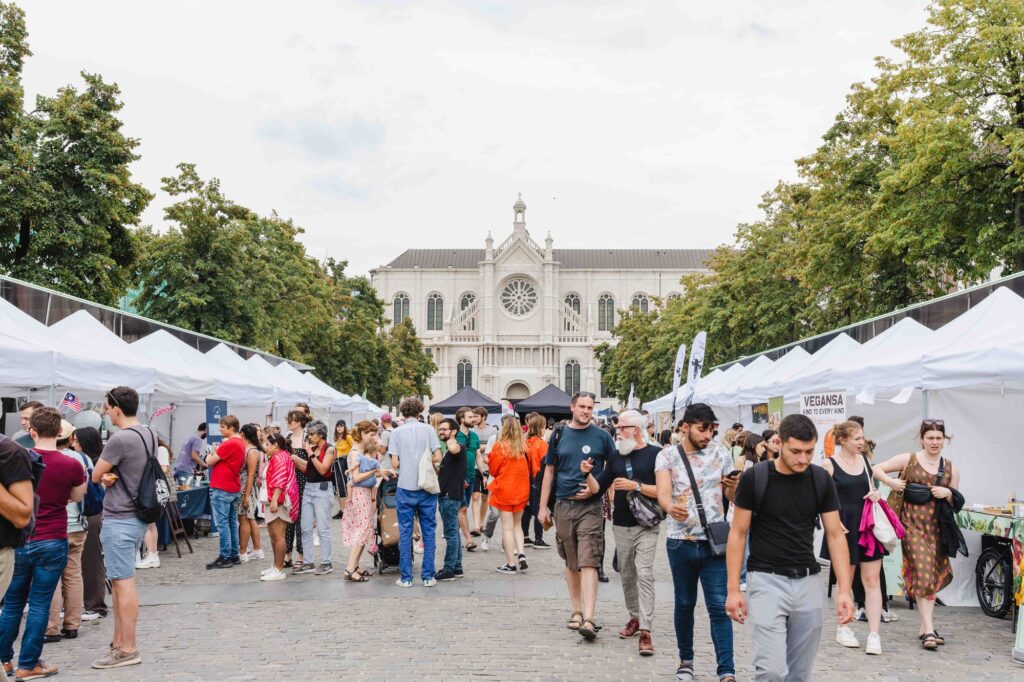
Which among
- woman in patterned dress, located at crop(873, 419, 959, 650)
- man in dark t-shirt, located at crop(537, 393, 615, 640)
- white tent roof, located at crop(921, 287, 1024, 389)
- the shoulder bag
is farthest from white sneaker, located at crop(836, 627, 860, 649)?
white tent roof, located at crop(921, 287, 1024, 389)

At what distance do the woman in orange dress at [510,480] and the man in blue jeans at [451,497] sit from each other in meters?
0.42

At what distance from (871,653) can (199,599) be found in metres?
6.29

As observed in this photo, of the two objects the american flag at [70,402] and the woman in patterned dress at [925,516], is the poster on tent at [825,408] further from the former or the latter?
the american flag at [70,402]

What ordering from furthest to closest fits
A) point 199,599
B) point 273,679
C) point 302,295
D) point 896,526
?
point 302,295
point 199,599
point 896,526
point 273,679

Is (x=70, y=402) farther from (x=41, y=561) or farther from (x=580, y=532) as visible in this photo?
(x=580, y=532)

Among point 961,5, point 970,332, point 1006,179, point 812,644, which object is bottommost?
point 812,644

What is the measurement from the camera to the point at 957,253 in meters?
19.1

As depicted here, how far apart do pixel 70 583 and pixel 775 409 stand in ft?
36.8

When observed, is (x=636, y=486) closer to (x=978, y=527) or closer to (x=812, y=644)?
(x=812, y=644)

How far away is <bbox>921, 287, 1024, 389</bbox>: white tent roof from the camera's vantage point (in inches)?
357

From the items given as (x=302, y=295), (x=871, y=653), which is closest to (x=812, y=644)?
(x=871, y=653)

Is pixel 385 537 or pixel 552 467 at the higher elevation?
pixel 552 467

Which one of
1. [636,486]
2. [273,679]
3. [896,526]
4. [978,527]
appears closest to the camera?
[273,679]

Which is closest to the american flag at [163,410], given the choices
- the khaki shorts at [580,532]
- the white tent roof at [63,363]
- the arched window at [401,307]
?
the white tent roof at [63,363]
